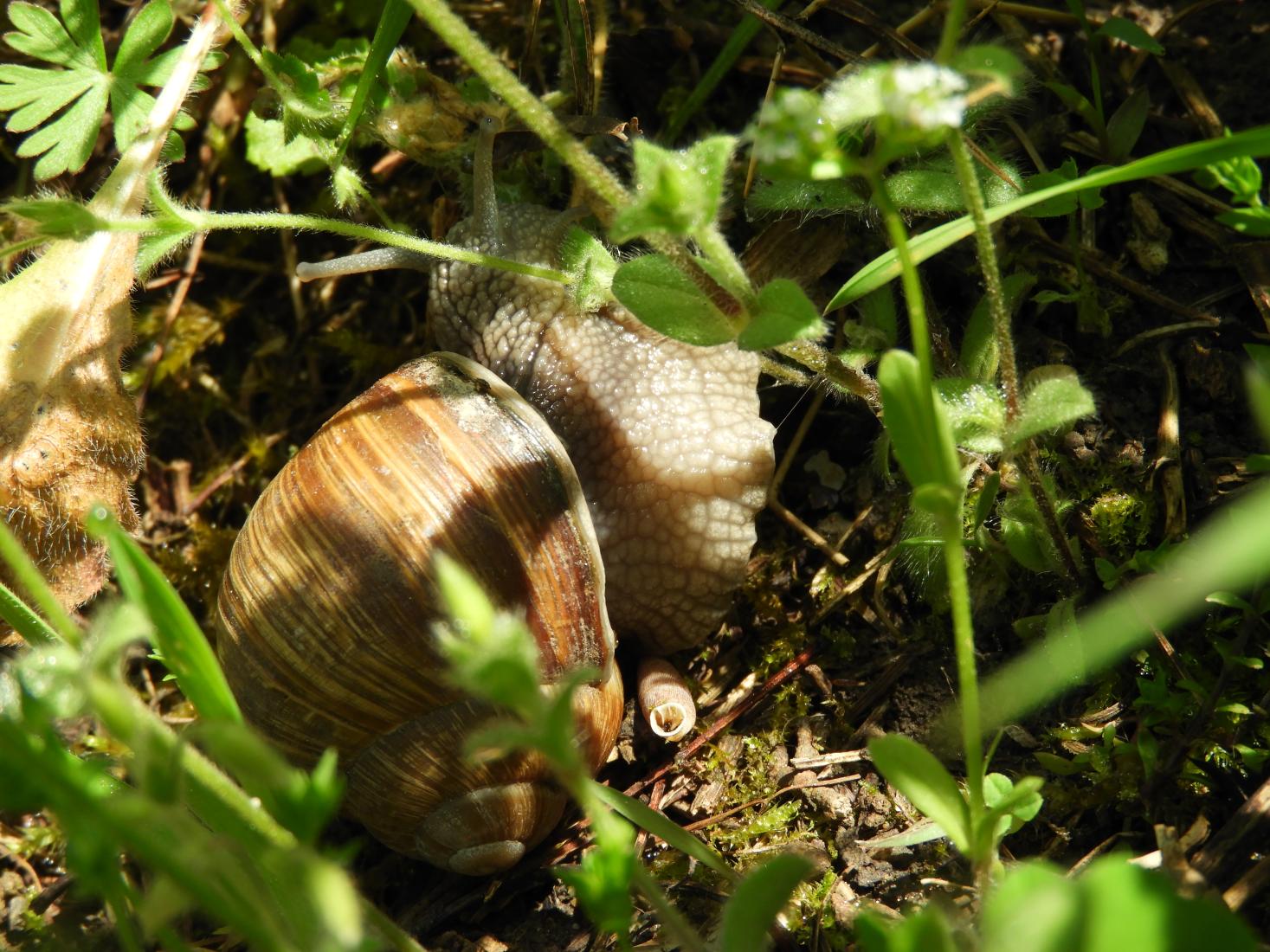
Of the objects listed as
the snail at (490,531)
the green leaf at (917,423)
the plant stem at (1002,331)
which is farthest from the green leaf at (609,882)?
the plant stem at (1002,331)

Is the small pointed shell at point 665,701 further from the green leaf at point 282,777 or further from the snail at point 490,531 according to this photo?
the green leaf at point 282,777

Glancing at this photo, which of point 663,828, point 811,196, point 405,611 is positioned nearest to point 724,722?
point 663,828

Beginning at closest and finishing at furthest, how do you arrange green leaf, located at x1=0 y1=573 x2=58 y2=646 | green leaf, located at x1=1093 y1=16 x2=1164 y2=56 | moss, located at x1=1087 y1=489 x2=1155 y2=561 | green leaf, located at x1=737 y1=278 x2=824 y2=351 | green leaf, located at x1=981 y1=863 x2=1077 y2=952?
1. green leaf, located at x1=981 y1=863 x2=1077 y2=952
2. green leaf, located at x1=737 y1=278 x2=824 y2=351
3. green leaf, located at x1=0 y1=573 x2=58 y2=646
4. moss, located at x1=1087 y1=489 x2=1155 y2=561
5. green leaf, located at x1=1093 y1=16 x2=1164 y2=56

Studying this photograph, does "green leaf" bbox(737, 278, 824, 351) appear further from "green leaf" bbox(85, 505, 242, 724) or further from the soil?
"green leaf" bbox(85, 505, 242, 724)

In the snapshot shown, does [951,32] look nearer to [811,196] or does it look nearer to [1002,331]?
[1002,331]

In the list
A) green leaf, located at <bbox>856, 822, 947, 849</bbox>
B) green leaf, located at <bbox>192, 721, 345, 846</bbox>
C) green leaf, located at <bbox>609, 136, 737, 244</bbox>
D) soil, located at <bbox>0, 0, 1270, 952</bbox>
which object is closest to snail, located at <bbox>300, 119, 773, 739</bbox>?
soil, located at <bbox>0, 0, 1270, 952</bbox>

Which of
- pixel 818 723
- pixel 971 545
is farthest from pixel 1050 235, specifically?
pixel 818 723
